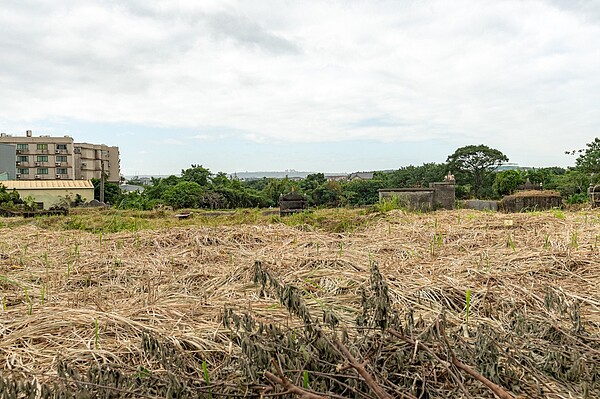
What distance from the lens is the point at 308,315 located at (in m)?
1.21

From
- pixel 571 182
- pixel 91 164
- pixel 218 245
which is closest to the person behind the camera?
pixel 218 245

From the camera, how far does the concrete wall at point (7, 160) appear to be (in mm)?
30975

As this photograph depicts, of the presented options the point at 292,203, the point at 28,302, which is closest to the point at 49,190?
the point at 292,203

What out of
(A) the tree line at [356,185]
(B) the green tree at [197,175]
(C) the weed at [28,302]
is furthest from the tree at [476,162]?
(C) the weed at [28,302]

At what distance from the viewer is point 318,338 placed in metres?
1.17

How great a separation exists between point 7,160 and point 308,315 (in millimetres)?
37752

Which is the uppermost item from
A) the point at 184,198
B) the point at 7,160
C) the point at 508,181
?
the point at 7,160

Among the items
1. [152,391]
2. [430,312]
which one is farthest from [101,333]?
[430,312]

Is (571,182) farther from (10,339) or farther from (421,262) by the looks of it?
(10,339)

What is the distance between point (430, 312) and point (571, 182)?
22095mm

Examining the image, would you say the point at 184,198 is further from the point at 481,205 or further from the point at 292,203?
the point at 481,205

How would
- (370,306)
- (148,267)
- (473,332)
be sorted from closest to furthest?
(370,306) → (473,332) → (148,267)

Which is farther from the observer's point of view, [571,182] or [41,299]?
[571,182]

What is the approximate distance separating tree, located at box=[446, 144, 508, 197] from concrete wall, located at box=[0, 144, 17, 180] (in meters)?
33.8
